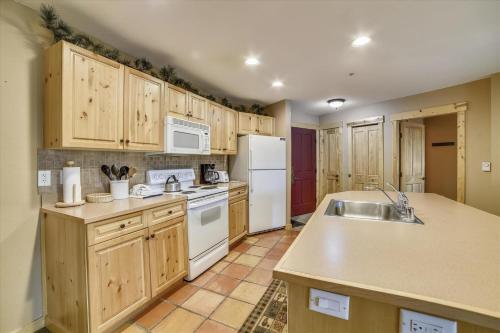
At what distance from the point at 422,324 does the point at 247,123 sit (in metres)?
3.36

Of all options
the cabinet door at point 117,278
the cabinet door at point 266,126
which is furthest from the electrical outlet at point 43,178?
the cabinet door at point 266,126

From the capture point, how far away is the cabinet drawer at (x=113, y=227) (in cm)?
139

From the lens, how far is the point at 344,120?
461 centimetres

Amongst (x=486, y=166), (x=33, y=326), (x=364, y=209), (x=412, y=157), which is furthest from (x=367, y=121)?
(x=33, y=326)

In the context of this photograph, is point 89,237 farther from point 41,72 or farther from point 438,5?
point 438,5

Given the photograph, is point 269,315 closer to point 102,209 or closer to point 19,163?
point 102,209

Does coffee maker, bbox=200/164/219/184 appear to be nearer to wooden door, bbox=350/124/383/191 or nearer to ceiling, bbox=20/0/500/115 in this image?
ceiling, bbox=20/0/500/115

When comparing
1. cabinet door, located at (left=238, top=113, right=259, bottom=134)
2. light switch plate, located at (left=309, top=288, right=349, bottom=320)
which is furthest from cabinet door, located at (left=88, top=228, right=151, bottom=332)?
cabinet door, located at (left=238, top=113, right=259, bottom=134)

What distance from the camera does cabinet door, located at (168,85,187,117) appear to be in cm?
237

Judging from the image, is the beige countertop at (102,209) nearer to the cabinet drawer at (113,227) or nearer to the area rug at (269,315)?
the cabinet drawer at (113,227)

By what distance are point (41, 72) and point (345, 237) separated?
250cm

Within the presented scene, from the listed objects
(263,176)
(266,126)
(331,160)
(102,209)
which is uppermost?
(266,126)

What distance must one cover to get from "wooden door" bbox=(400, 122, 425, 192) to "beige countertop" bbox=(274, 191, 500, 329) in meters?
2.99

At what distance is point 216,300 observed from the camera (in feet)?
6.42
